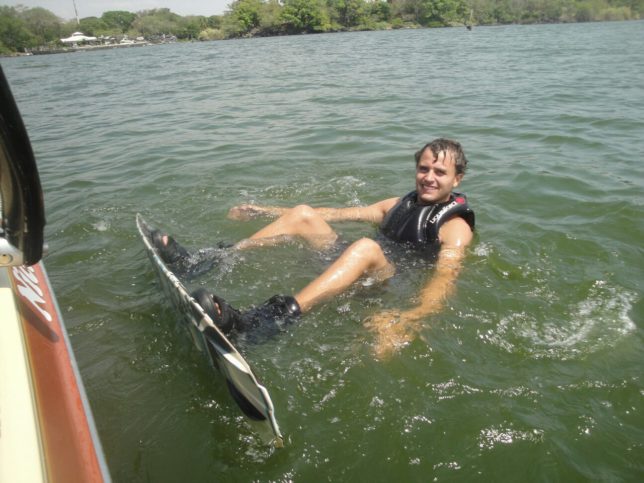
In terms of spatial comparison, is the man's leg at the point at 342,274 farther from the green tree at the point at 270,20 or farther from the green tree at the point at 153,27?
the green tree at the point at 153,27

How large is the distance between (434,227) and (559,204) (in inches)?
99.5

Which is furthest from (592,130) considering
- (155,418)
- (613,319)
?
(155,418)

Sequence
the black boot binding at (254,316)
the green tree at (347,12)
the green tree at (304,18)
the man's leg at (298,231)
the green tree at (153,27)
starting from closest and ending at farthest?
the black boot binding at (254,316) → the man's leg at (298,231) → the green tree at (304,18) → the green tree at (347,12) → the green tree at (153,27)

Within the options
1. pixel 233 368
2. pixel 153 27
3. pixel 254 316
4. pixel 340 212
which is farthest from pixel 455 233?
pixel 153 27

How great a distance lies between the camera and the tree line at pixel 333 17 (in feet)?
281

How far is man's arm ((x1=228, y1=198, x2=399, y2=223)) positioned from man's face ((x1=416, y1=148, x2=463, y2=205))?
668 mm

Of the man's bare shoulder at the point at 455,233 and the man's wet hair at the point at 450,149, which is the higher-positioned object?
the man's wet hair at the point at 450,149

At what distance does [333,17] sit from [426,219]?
4108 inches

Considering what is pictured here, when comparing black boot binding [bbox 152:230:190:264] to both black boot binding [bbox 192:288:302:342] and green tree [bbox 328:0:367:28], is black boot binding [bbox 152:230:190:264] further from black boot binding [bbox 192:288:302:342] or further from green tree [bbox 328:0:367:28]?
green tree [bbox 328:0:367:28]

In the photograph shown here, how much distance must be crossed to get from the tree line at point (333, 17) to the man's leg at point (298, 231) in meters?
89.1

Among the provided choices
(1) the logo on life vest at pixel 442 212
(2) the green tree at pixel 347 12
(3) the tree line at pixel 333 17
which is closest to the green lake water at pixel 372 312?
(1) the logo on life vest at pixel 442 212

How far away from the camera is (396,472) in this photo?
2252 millimetres

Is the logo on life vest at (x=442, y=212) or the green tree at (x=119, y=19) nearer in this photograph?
the logo on life vest at (x=442, y=212)

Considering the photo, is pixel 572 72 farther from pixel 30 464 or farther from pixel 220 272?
pixel 30 464
